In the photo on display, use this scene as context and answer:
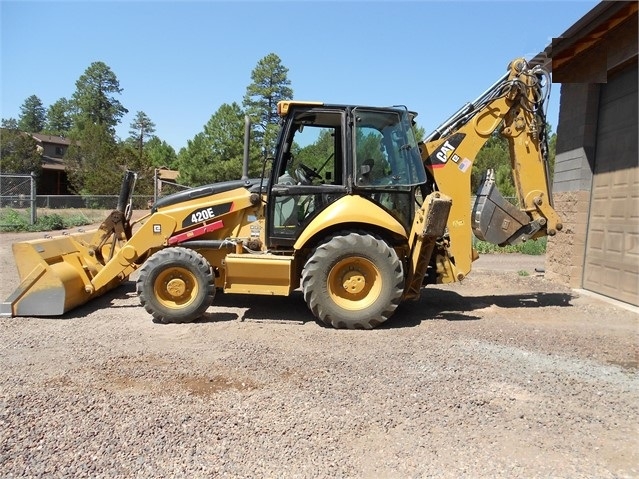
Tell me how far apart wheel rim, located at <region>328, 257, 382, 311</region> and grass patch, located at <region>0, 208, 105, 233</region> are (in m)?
16.1

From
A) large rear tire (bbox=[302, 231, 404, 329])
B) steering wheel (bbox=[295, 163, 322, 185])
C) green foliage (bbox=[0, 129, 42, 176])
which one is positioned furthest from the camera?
green foliage (bbox=[0, 129, 42, 176])

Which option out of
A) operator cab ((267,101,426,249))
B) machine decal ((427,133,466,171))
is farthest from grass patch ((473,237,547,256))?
A: operator cab ((267,101,426,249))

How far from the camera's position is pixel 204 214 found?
22.2 feet

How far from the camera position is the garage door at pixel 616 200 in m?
7.57

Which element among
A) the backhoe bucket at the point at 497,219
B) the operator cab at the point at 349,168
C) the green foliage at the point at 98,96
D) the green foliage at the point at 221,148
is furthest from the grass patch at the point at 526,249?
the green foliage at the point at 98,96

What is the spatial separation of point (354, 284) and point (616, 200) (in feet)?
15.5

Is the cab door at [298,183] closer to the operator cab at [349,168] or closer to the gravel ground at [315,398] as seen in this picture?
the operator cab at [349,168]

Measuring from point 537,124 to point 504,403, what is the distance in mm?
4420

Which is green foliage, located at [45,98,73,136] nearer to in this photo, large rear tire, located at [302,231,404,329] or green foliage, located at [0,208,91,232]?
green foliage, located at [0,208,91,232]

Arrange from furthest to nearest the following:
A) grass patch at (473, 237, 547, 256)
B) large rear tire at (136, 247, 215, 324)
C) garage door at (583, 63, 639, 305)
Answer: grass patch at (473, 237, 547, 256)
garage door at (583, 63, 639, 305)
large rear tire at (136, 247, 215, 324)

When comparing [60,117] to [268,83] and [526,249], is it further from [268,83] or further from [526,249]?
[526,249]

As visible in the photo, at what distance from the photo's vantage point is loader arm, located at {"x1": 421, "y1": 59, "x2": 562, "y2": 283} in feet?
21.9

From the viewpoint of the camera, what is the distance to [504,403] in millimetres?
3885

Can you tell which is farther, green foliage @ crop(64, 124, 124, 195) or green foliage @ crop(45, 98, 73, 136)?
green foliage @ crop(45, 98, 73, 136)
